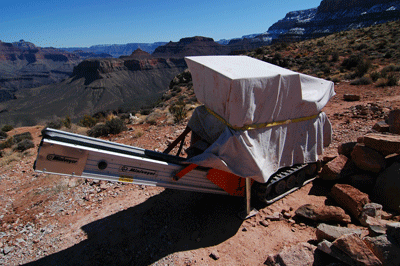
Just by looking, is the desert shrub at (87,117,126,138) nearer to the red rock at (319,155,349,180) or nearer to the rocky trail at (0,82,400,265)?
the rocky trail at (0,82,400,265)

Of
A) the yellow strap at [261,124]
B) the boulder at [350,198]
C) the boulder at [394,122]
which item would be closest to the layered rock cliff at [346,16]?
the boulder at [394,122]

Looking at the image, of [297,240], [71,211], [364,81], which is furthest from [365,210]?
[364,81]

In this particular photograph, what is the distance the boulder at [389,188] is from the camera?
3648 millimetres

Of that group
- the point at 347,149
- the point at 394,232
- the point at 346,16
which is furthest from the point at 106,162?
the point at 346,16

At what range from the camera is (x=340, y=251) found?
238 cm

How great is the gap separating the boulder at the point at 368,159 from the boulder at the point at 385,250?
2.33m

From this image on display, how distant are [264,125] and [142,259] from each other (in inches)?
108

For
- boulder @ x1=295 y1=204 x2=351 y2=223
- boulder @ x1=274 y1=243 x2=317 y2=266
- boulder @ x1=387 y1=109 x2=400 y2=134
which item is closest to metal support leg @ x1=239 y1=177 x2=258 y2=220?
boulder @ x1=295 y1=204 x2=351 y2=223

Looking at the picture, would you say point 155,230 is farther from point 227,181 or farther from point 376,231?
point 376,231

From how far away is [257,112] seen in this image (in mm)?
3213

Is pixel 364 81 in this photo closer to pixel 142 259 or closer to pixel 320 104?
pixel 320 104

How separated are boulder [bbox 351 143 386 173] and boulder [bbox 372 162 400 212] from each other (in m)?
0.16

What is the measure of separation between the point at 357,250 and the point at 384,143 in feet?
9.35

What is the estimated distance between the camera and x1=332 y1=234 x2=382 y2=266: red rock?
7.14 ft
